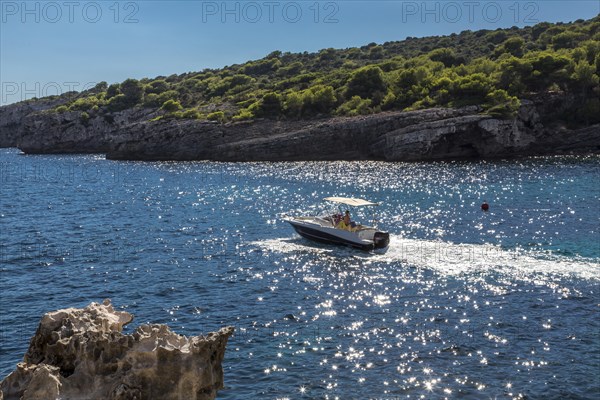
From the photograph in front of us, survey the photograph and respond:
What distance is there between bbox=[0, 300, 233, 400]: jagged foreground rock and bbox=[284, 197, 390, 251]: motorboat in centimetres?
2904

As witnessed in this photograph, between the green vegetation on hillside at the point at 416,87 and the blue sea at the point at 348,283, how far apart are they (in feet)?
148

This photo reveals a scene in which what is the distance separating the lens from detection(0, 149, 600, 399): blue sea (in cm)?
2155

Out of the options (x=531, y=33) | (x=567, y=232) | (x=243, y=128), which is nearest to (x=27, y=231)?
(x=567, y=232)

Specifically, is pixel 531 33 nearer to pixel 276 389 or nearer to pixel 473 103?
pixel 473 103

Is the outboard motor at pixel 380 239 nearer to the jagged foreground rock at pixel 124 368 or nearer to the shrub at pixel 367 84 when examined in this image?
the jagged foreground rock at pixel 124 368

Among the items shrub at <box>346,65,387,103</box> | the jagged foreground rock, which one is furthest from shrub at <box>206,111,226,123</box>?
the jagged foreground rock

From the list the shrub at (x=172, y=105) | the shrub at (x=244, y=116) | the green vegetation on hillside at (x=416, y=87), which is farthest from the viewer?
the shrub at (x=172, y=105)

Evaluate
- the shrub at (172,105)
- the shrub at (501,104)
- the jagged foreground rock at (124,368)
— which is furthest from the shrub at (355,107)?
the jagged foreground rock at (124,368)

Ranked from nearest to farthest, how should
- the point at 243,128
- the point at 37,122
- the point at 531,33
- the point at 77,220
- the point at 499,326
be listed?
the point at 499,326 → the point at 77,220 → the point at 243,128 → the point at 37,122 → the point at 531,33

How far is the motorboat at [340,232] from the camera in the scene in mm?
41188

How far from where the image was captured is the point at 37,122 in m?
162

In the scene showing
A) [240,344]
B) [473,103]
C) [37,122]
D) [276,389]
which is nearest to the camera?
[276,389]

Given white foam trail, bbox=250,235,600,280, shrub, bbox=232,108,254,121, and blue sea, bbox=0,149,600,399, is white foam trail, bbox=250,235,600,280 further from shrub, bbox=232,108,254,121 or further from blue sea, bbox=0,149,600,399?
shrub, bbox=232,108,254,121

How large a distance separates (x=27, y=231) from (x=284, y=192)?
1291 inches
